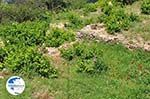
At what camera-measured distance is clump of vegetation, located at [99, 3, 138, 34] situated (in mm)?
20875

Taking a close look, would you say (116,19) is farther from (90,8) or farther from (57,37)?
(90,8)

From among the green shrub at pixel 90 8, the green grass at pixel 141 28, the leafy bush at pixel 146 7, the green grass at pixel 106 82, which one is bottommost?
the green grass at pixel 106 82

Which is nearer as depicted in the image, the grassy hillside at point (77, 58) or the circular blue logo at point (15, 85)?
the circular blue logo at point (15, 85)

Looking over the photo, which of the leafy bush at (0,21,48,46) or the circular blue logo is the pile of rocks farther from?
the circular blue logo

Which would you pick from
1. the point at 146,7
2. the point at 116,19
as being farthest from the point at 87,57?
the point at 146,7

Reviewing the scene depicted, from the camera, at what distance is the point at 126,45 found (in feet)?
65.3

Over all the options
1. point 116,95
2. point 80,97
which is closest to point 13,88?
point 80,97

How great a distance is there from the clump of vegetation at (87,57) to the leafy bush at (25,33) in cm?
173

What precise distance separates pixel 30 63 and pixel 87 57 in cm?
228

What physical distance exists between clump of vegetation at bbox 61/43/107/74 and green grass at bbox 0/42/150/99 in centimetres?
21

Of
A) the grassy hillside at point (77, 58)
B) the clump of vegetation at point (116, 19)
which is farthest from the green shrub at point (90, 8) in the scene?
the clump of vegetation at point (116, 19)

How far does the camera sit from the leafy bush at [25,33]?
20.7 meters

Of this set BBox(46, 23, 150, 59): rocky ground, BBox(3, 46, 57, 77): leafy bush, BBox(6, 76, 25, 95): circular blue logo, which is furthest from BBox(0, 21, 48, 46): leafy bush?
BBox(6, 76, 25, 95): circular blue logo

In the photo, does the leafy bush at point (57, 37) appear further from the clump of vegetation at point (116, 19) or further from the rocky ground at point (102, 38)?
the clump of vegetation at point (116, 19)
